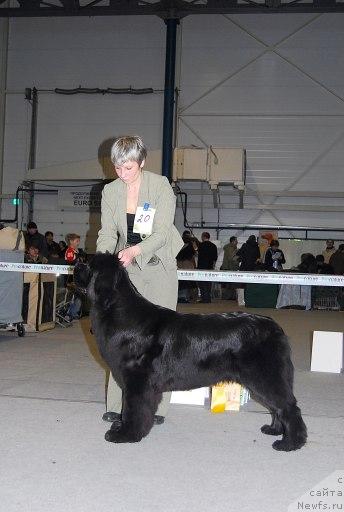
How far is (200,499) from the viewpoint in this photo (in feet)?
7.45

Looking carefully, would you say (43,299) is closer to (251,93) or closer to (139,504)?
(139,504)

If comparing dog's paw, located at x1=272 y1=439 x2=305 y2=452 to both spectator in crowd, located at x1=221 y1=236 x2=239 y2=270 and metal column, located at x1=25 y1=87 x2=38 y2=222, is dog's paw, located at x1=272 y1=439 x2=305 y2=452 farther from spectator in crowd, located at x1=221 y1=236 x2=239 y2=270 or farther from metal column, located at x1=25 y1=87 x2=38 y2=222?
metal column, located at x1=25 y1=87 x2=38 y2=222

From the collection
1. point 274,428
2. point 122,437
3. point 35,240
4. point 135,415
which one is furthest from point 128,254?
point 35,240

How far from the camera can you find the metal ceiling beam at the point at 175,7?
15062 mm

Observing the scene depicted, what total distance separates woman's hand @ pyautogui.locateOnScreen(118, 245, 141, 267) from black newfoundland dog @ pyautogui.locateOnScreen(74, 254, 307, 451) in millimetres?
57

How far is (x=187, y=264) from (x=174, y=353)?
10.1 metres

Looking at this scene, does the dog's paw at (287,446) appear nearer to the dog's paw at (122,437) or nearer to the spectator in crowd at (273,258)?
the dog's paw at (122,437)

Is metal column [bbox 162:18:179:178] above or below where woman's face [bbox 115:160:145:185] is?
above

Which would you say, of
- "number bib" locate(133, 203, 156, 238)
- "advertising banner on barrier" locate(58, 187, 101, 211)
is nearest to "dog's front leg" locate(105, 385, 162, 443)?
"number bib" locate(133, 203, 156, 238)

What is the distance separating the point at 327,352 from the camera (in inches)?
216

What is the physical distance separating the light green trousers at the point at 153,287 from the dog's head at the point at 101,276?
42cm

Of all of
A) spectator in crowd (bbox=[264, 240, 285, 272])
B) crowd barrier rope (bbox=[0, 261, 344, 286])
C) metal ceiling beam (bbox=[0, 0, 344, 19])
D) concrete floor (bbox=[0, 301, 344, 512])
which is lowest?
concrete floor (bbox=[0, 301, 344, 512])

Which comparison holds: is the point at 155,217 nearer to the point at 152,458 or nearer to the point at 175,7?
the point at 152,458

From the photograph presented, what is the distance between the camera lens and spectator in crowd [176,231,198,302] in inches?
512
